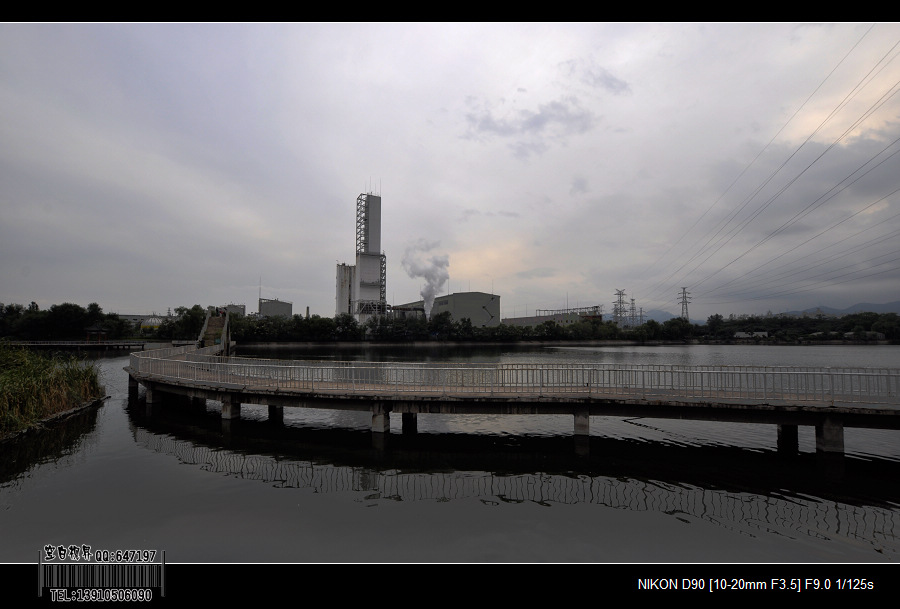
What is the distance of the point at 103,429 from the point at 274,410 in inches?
296

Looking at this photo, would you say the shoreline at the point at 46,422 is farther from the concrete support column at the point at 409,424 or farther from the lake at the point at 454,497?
the concrete support column at the point at 409,424

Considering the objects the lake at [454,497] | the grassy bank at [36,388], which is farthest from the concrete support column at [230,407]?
the grassy bank at [36,388]

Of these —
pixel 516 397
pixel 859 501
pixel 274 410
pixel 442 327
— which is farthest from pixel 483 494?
pixel 442 327

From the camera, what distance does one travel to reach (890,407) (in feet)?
42.8

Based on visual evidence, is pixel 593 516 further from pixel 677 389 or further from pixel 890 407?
pixel 890 407

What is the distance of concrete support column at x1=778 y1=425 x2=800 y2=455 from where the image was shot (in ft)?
49.5

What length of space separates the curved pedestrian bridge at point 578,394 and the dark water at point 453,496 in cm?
149

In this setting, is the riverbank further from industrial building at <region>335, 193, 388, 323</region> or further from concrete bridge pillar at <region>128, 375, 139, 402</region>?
concrete bridge pillar at <region>128, 375, 139, 402</region>
